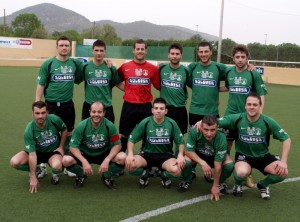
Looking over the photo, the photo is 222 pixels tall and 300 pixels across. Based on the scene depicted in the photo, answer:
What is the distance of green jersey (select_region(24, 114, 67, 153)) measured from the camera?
4328 mm

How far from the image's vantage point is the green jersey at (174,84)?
16.1 ft

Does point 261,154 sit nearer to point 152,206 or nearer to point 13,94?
point 152,206

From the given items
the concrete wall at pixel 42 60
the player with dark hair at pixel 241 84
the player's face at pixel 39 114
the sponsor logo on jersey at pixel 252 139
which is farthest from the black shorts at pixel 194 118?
the concrete wall at pixel 42 60

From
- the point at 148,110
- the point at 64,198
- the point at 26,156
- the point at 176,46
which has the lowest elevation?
the point at 64,198

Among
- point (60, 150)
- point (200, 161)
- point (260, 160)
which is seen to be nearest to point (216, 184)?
point (200, 161)

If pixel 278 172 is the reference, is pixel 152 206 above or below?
below

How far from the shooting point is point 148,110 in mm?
5098

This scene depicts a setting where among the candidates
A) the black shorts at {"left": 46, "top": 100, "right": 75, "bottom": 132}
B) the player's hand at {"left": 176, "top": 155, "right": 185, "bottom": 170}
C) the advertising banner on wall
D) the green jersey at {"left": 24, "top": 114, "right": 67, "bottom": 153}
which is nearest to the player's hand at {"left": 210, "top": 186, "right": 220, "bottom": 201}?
the player's hand at {"left": 176, "top": 155, "right": 185, "bottom": 170}

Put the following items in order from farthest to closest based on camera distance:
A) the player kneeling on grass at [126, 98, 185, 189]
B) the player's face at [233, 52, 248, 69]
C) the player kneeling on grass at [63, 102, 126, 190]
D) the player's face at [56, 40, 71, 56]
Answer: the player's face at [56, 40, 71, 56] < the player's face at [233, 52, 248, 69] < the player kneeling on grass at [126, 98, 185, 189] < the player kneeling on grass at [63, 102, 126, 190]

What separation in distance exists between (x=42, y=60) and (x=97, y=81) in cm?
2755

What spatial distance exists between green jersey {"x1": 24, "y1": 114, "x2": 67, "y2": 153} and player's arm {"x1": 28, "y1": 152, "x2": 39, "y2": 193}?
7 cm

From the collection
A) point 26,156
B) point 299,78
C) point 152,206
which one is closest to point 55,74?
point 26,156

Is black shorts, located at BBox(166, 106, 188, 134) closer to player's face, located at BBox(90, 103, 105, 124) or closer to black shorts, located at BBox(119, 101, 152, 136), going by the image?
black shorts, located at BBox(119, 101, 152, 136)

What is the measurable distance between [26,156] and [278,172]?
9.18 ft
